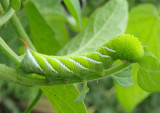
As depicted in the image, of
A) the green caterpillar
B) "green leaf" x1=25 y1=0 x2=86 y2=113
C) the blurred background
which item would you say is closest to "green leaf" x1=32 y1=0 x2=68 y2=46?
"green leaf" x1=25 y1=0 x2=86 y2=113

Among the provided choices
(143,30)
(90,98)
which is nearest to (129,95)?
(143,30)

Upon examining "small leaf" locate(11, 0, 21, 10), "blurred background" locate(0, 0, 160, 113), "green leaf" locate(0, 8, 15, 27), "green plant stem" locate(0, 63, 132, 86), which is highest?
"small leaf" locate(11, 0, 21, 10)

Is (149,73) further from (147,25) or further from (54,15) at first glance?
(147,25)

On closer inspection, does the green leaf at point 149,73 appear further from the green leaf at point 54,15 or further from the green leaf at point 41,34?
the green leaf at point 54,15

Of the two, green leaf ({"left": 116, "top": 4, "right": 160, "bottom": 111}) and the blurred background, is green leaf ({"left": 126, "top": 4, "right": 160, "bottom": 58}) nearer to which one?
green leaf ({"left": 116, "top": 4, "right": 160, "bottom": 111})

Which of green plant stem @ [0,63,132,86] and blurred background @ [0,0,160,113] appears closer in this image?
green plant stem @ [0,63,132,86]

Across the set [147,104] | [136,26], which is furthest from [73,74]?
[147,104]

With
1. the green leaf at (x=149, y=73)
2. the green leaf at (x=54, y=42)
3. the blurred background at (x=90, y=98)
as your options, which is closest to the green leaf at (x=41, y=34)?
the green leaf at (x=54, y=42)
